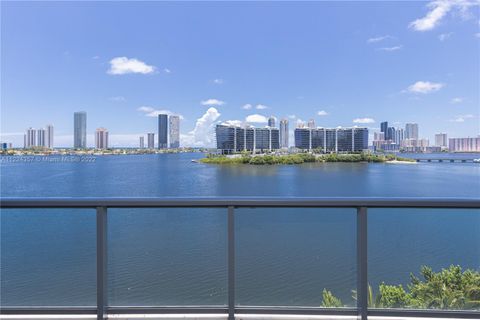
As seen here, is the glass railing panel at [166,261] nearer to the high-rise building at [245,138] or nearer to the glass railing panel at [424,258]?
the glass railing panel at [424,258]

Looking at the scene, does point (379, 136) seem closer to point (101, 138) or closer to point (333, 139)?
point (333, 139)

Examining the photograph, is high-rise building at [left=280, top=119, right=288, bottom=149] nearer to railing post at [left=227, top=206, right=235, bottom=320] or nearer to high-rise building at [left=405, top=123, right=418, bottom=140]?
high-rise building at [left=405, top=123, right=418, bottom=140]

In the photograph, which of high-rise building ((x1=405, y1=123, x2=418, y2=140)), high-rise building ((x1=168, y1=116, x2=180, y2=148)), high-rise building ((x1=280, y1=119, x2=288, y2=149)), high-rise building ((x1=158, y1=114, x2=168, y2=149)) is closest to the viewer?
high-rise building ((x1=405, y1=123, x2=418, y2=140))

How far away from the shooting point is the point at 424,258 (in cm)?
203

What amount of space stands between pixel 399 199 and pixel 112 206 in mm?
1726

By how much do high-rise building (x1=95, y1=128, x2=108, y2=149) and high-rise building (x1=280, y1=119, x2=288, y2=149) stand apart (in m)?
50.2

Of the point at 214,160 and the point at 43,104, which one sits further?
the point at 214,160

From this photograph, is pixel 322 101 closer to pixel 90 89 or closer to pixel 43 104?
pixel 90 89

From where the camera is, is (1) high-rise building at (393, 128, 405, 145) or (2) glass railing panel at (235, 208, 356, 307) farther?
(1) high-rise building at (393, 128, 405, 145)

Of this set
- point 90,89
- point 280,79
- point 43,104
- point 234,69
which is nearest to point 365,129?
point 280,79

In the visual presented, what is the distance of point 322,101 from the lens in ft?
259

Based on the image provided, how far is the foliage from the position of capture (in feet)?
6.50

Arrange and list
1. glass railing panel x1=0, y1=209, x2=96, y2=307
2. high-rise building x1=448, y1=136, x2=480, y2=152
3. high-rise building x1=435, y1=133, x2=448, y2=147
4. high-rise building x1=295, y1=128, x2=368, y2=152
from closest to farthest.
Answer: glass railing panel x1=0, y1=209, x2=96, y2=307
high-rise building x1=448, y1=136, x2=480, y2=152
high-rise building x1=295, y1=128, x2=368, y2=152
high-rise building x1=435, y1=133, x2=448, y2=147

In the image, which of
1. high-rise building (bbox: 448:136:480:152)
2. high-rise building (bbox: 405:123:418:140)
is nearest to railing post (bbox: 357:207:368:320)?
high-rise building (bbox: 448:136:480:152)
